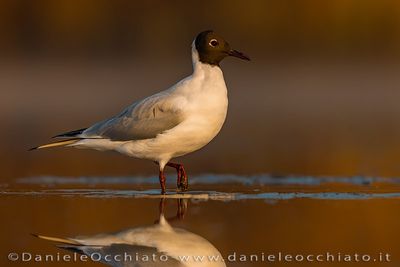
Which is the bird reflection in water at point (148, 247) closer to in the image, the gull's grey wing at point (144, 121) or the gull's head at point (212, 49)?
the gull's grey wing at point (144, 121)

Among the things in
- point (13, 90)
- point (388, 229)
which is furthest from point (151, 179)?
point (13, 90)

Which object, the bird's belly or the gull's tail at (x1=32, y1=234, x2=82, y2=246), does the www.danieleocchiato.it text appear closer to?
the gull's tail at (x1=32, y1=234, x2=82, y2=246)

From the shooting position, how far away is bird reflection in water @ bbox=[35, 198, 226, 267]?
6.39 meters

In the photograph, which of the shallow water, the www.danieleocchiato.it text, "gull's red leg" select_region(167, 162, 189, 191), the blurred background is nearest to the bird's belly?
"gull's red leg" select_region(167, 162, 189, 191)

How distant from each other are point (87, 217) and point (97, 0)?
58.4 feet

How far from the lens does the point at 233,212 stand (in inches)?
312

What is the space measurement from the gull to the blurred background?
6.32 metres

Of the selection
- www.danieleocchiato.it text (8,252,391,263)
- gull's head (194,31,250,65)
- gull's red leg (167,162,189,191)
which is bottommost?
www.danieleocchiato.it text (8,252,391,263)

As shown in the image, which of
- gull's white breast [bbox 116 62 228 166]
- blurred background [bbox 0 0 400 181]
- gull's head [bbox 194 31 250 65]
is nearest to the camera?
gull's white breast [bbox 116 62 228 166]

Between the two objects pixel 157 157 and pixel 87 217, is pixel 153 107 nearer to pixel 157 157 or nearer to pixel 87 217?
pixel 157 157

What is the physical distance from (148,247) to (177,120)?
226 cm

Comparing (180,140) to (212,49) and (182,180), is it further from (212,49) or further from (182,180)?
(212,49)

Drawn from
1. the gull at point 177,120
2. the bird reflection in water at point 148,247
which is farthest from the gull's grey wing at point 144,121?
the bird reflection in water at point 148,247

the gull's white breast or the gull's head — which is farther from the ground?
the gull's head
